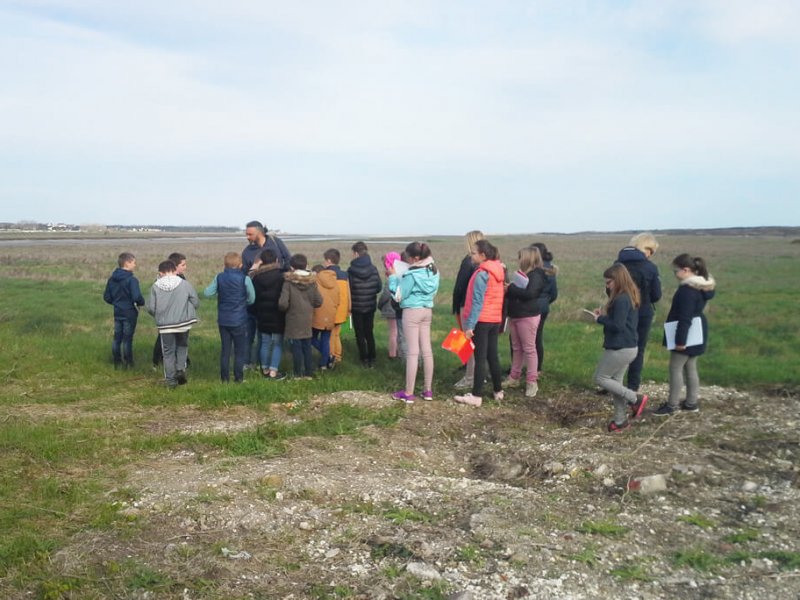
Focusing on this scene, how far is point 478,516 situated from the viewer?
4504 mm

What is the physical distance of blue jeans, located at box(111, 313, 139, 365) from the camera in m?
9.36

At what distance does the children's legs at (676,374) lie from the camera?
23.0 feet

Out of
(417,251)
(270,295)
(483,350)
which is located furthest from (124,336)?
(483,350)

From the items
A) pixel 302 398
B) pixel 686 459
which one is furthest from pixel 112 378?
pixel 686 459

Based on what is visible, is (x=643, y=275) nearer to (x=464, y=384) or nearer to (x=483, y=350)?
(x=483, y=350)

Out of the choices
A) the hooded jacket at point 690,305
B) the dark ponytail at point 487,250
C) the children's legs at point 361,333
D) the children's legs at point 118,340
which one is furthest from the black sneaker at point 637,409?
the children's legs at point 118,340

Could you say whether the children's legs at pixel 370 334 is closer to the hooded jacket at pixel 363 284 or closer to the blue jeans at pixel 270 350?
the hooded jacket at pixel 363 284

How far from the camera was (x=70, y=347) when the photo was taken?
10.6 m

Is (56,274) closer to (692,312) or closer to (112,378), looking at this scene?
(112,378)

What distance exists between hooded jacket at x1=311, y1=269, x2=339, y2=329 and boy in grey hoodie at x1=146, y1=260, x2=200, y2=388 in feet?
5.66

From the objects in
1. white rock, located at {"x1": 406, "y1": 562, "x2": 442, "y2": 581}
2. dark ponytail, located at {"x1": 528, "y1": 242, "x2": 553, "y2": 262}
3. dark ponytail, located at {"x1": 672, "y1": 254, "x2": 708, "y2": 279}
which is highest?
dark ponytail, located at {"x1": 528, "y1": 242, "x2": 553, "y2": 262}

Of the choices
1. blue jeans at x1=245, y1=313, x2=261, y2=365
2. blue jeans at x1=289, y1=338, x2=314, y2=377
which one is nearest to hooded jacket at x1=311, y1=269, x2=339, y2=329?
blue jeans at x1=289, y1=338, x2=314, y2=377

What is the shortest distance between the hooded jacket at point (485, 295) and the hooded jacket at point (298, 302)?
2.30 m

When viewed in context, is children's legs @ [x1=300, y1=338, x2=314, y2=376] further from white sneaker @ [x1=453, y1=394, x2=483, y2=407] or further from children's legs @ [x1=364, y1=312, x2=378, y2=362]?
white sneaker @ [x1=453, y1=394, x2=483, y2=407]
